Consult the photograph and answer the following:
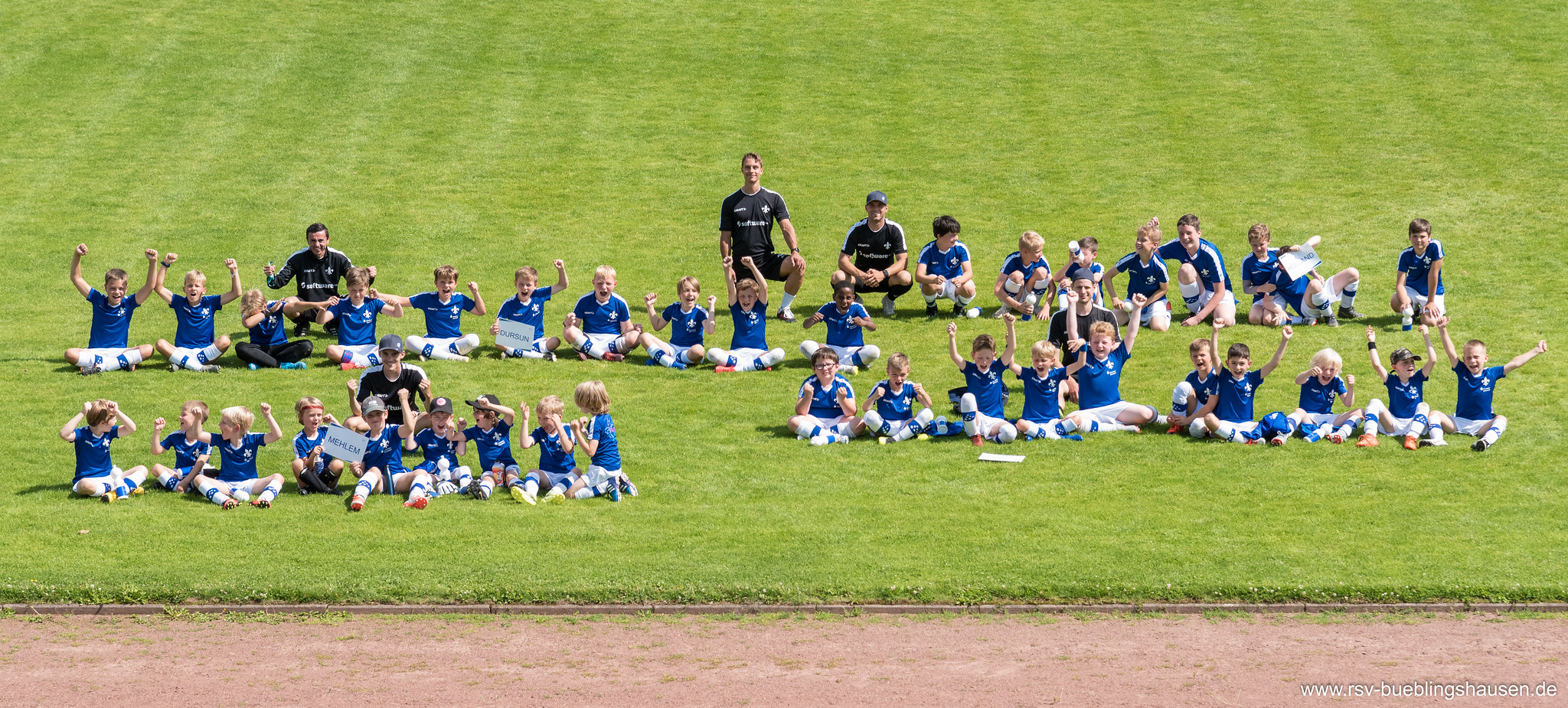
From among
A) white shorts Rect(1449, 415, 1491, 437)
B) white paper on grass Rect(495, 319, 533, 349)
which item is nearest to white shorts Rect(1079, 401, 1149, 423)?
white shorts Rect(1449, 415, 1491, 437)

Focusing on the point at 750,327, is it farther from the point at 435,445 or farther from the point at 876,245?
the point at 435,445

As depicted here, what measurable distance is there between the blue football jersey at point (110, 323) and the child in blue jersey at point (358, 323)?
2.85 meters

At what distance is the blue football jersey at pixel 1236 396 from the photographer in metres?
17.3

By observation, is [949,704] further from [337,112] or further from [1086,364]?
[337,112]

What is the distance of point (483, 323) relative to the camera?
903 inches

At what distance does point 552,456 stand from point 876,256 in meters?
8.58

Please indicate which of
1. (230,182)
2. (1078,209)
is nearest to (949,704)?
(1078,209)

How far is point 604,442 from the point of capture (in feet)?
51.4

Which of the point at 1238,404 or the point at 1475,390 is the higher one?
the point at 1475,390

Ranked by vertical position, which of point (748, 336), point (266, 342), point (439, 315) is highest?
point (748, 336)

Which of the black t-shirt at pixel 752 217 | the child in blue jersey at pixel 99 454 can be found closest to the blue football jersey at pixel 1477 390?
the black t-shirt at pixel 752 217

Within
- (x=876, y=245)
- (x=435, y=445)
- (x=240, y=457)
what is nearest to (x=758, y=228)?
(x=876, y=245)

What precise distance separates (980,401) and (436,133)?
19381 mm

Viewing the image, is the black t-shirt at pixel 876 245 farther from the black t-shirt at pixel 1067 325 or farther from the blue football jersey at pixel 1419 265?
the blue football jersey at pixel 1419 265
